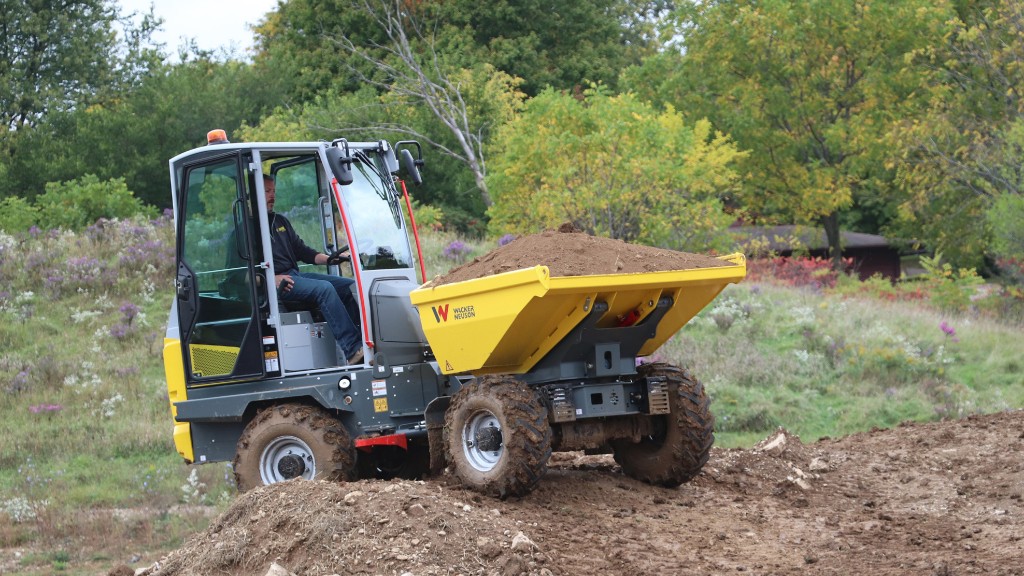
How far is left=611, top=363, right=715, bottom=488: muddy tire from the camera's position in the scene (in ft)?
28.2

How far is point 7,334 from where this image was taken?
60.9 ft

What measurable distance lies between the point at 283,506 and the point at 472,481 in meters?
1.36

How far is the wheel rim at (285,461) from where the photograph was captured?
885 cm

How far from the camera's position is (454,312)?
26.6ft

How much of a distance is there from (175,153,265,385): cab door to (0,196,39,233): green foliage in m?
15.8

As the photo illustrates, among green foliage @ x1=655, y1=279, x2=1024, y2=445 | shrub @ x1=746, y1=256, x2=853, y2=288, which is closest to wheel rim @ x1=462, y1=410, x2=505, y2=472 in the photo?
green foliage @ x1=655, y1=279, x2=1024, y2=445

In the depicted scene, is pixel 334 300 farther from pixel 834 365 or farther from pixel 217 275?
pixel 834 365

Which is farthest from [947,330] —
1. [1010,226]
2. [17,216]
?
[17,216]

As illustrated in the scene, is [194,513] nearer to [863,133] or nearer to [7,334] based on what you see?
[7,334]

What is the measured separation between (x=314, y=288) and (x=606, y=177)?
12070 mm

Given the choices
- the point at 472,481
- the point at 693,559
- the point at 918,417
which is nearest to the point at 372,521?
the point at 472,481

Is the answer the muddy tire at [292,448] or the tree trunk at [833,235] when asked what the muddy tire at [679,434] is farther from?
the tree trunk at [833,235]

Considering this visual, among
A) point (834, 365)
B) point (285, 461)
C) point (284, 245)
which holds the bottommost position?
point (834, 365)

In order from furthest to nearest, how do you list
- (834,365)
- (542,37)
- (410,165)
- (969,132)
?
(542,37) → (969,132) → (834,365) → (410,165)
